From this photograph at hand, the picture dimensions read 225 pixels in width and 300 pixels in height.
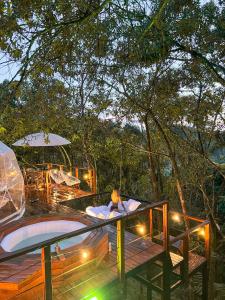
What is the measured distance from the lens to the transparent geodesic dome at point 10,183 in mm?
6464

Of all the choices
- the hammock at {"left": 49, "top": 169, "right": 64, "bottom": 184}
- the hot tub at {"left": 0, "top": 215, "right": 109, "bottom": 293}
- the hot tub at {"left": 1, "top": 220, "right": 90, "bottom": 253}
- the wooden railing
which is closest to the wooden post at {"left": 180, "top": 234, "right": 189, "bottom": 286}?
the wooden railing

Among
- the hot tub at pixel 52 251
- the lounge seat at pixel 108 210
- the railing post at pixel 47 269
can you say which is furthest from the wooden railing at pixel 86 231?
the lounge seat at pixel 108 210

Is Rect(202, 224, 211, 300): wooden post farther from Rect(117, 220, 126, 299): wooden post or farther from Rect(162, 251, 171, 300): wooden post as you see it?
Rect(117, 220, 126, 299): wooden post

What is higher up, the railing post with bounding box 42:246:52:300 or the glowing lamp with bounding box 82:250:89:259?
the railing post with bounding box 42:246:52:300

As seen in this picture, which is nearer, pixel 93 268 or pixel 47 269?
pixel 47 269

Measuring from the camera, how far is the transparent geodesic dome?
646 centimetres

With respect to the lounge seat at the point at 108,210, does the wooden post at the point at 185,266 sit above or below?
below

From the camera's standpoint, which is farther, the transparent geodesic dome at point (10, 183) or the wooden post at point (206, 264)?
the transparent geodesic dome at point (10, 183)

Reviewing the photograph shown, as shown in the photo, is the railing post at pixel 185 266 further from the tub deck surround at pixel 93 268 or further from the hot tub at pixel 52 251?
the hot tub at pixel 52 251

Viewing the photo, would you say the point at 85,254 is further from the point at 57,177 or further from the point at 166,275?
the point at 57,177

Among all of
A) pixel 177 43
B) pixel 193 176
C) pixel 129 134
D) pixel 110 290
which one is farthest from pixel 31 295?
pixel 129 134

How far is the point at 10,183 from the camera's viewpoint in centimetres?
658

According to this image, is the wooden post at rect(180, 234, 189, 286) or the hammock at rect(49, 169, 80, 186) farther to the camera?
the hammock at rect(49, 169, 80, 186)

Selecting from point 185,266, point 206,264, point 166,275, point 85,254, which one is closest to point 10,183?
point 85,254
